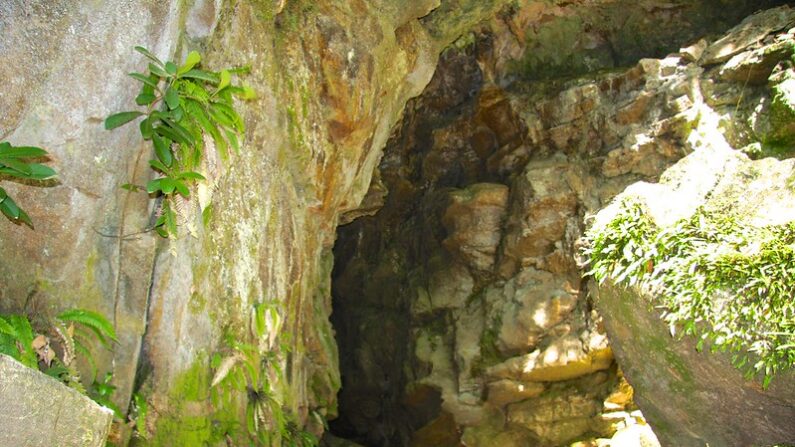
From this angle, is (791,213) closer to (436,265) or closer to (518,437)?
(518,437)

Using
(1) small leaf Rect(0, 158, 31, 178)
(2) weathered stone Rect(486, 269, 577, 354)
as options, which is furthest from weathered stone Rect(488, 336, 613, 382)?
(1) small leaf Rect(0, 158, 31, 178)

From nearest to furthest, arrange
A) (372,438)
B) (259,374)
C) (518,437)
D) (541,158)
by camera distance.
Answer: (259,374) → (518,437) → (541,158) → (372,438)

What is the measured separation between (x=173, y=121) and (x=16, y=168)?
4.12 feet

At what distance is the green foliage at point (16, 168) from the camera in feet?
12.8

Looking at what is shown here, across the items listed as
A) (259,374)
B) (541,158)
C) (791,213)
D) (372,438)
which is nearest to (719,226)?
(791,213)

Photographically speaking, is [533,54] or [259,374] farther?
[533,54]

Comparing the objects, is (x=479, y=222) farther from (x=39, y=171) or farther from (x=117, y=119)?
(x=39, y=171)

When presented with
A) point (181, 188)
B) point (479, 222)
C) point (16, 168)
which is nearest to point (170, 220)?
point (181, 188)

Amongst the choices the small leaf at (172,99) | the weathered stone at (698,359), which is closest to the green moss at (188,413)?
the small leaf at (172,99)

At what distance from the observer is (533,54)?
41.0ft

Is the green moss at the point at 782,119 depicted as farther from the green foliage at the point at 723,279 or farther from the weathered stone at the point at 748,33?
the green foliage at the point at 723,279

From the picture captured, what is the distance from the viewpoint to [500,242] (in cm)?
1167

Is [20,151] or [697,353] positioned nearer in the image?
[20,151]

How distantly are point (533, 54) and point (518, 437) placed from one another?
6.73 m
